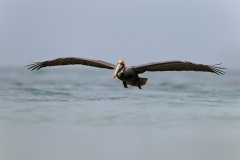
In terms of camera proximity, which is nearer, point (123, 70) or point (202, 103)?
point (123, 70)

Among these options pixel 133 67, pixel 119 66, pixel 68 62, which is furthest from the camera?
pixel 68 62

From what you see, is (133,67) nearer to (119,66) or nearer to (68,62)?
(119,66)

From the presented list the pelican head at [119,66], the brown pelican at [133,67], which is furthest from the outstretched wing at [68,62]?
the pelican head at [119,66]

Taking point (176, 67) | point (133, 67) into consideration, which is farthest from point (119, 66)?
point (176, 67)

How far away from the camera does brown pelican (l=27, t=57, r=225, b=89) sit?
14.0 m

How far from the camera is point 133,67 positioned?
1432 cm

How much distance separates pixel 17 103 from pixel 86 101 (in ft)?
7.40

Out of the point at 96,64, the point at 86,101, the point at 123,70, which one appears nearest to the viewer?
the point at 123,70

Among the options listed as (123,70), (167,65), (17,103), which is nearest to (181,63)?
(167,65)

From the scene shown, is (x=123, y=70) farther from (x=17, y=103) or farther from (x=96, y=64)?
→ (x=17, y=103)

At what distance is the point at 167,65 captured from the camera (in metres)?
14.6

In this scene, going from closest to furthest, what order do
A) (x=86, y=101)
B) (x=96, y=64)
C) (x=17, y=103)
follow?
(x=96, y=64), (x=17, y=103), (x=86, y=101)

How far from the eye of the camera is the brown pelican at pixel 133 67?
550 inches

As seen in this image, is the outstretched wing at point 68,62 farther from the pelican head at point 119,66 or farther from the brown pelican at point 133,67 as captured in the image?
the pelican head at point 119,66
